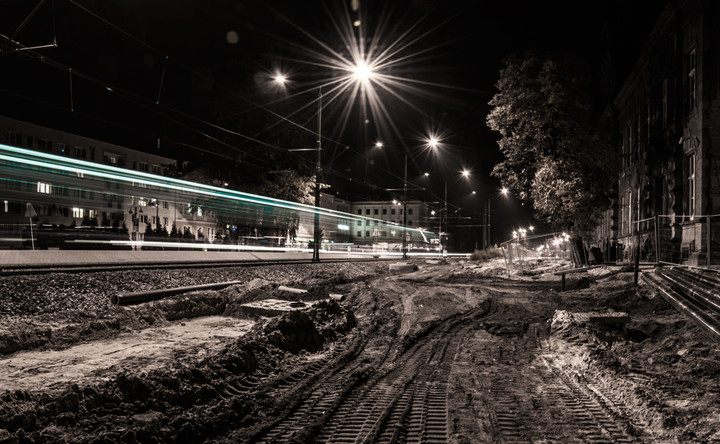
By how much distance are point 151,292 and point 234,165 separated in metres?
17.6

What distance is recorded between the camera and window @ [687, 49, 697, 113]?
17.7 metres

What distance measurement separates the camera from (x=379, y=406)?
17.5ft

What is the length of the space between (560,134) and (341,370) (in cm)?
2129

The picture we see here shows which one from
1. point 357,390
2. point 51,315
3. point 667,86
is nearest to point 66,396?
point 357,390

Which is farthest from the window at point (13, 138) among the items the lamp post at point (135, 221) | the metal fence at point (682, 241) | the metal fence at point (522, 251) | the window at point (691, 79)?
the window at point (691, 79)

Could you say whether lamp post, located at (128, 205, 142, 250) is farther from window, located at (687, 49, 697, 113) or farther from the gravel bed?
window, located at (687, 49, 697, 113)

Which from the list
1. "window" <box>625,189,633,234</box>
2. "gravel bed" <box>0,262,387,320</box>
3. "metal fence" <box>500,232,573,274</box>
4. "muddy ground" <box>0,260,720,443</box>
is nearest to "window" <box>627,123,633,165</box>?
"window" <box>625,189,633,234</box>

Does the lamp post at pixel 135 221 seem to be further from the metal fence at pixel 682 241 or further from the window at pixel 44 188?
the metal fence at pixel 682 241

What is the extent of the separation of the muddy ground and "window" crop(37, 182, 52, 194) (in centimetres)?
284

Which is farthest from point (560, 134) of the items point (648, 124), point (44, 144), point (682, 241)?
point (44, 144)

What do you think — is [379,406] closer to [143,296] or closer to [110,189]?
[143,296]

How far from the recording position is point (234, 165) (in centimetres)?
2889

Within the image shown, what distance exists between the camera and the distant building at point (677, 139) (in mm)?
16141

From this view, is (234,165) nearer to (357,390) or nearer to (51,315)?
(51,315)
